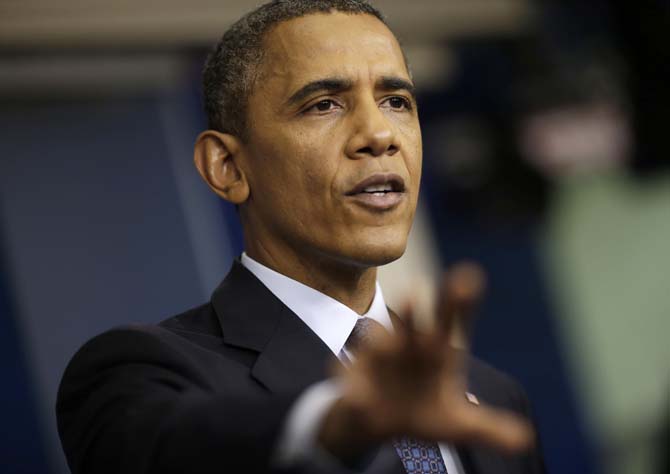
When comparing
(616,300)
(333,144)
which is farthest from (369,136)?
(616,300)

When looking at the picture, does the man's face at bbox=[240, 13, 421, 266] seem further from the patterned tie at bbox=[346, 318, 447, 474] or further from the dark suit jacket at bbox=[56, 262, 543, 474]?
the patterned tie at bbox=[346, 318, 447, 474]

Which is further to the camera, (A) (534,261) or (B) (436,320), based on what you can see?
(A) (534,261)

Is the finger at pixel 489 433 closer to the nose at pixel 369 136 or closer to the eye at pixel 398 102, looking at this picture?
the nose at pixel 369 136

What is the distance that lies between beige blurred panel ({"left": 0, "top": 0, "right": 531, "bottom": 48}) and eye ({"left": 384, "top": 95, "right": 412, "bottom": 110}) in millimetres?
3090

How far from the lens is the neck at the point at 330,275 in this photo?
6.68 feet

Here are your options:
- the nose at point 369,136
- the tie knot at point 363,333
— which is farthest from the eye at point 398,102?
the tie knot at point 363,333

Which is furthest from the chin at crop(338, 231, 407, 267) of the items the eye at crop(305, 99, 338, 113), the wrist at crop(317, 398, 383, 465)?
the wrist at crop(317, 398, 383, 465)

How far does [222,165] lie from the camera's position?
7.19 feet

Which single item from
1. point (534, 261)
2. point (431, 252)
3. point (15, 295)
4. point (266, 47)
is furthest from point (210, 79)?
point (534, 261)

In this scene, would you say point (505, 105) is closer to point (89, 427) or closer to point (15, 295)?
point (15, 295)

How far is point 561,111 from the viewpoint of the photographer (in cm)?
591

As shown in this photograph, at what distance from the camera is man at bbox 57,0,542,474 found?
1.47 metres

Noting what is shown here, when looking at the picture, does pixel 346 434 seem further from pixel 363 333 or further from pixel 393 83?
pixel 393 83

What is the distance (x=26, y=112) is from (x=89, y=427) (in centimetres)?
365
